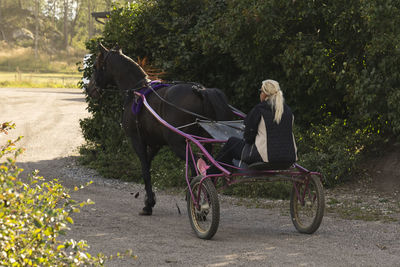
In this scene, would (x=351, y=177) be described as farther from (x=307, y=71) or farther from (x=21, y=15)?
(x=21, y=15)

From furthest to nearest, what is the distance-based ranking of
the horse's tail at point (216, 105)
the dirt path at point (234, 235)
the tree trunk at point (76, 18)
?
the tree trunk at point (76, 18) → the horse's tail at point (216, 105) → the dirt path at point (234, 235)

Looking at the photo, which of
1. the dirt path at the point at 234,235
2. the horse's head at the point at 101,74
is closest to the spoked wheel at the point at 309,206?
the dirt path at the point at 234,235

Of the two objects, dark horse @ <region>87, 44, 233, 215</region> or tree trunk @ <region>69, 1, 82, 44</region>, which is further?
tree trunk @ <region>69, 1, 82, 44</region>

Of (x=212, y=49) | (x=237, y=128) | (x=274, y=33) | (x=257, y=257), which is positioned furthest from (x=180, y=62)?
(x=257, y=257)

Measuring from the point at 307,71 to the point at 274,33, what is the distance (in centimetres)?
101

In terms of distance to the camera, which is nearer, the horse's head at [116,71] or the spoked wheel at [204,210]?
the spoked wheel at [204,210]

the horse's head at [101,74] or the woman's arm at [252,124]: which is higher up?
the horse's head at [101,74]

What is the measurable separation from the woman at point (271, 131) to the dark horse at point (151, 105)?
1.18m

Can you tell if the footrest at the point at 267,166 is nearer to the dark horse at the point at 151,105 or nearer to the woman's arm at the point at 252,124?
the woman's arm at the point at 252,124

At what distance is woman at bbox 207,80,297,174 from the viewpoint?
21.1ft

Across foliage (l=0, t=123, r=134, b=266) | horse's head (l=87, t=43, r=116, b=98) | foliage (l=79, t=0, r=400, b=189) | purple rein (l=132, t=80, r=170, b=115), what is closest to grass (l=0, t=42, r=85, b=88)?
foliage (l=79, t=0, r=400, b=189)

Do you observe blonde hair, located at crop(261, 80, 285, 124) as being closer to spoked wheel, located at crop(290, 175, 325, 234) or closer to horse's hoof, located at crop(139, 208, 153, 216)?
spoked wheel, located at crop(290, 175, 325, 234)

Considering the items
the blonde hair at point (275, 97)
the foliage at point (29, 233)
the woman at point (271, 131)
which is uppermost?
the blonde hair at point (275, 97)

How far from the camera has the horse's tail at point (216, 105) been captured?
7675mm
